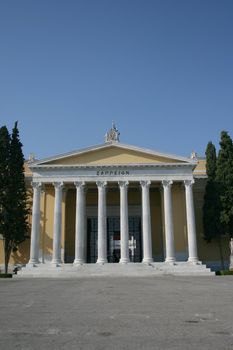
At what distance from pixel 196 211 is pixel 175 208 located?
3.91 meters

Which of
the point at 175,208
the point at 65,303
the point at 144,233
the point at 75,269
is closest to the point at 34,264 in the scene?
the point at 75,269

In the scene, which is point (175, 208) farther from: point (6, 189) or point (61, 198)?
point (6, 189)

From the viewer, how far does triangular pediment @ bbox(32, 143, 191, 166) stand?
1574 inches

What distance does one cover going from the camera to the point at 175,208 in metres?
41.5

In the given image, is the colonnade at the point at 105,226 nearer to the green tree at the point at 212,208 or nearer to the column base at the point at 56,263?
the column base at the point at 56,263

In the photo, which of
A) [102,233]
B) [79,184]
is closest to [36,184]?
[79,184]

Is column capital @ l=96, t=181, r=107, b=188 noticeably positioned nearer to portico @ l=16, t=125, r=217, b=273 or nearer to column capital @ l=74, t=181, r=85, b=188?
portico @ l=16, t=125, r=217, b=273

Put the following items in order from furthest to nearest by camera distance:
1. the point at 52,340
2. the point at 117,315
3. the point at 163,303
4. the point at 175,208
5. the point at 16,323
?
the point at 175,208, the point at 163,303, the point at 117,315, the point at 16,323, the point at 52,340

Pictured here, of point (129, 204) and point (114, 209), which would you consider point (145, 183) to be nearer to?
point (129, 204)

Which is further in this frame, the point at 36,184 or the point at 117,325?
the point at 36,184

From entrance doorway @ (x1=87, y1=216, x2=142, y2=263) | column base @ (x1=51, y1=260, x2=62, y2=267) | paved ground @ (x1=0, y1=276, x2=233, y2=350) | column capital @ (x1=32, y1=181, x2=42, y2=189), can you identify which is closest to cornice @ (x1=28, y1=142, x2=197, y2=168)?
column capital @ (x1=32, y1=181, x2=42, y2=189)

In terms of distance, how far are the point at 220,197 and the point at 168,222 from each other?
6.21 m

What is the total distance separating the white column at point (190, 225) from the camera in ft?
124

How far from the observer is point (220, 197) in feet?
131
